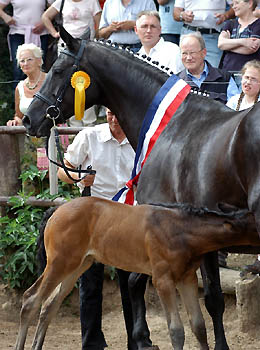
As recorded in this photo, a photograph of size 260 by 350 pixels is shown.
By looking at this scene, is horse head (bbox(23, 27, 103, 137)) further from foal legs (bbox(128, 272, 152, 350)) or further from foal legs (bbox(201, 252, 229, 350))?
foal legs (bbox(201, 252, 229, 350))

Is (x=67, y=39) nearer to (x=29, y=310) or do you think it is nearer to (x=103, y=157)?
(x=103, y=157)

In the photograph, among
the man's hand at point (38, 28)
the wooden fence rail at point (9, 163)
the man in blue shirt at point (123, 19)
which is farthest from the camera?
the man's hand at point (38, 28)

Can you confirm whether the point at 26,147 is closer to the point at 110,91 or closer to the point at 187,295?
the point at 110,91

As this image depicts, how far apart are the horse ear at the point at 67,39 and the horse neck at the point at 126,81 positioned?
14cm

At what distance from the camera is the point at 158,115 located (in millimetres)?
5566

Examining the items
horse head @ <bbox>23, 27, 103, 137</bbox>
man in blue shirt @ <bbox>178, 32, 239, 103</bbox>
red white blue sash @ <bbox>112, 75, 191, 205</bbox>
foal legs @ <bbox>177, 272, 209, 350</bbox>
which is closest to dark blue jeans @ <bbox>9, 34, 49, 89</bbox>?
man in blue shirt @ <bbox>178, 32, 239, 103</bbox>

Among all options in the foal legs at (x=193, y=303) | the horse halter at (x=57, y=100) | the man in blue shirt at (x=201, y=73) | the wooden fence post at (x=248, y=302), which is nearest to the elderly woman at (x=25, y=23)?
the man in blue shirt at (x=201, y=73)

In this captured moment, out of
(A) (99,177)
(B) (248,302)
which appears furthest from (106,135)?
(B) (248,302)

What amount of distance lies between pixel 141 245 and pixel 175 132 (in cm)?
87

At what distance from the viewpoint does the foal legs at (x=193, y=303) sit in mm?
5008

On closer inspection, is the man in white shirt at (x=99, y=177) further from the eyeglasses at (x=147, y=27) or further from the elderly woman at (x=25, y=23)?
the elderly woman at (x=25, y=23)

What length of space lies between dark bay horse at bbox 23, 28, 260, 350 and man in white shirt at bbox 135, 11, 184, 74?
1760mm

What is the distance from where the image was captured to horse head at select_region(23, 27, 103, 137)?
585 centimetres

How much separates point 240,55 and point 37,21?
123 inches
